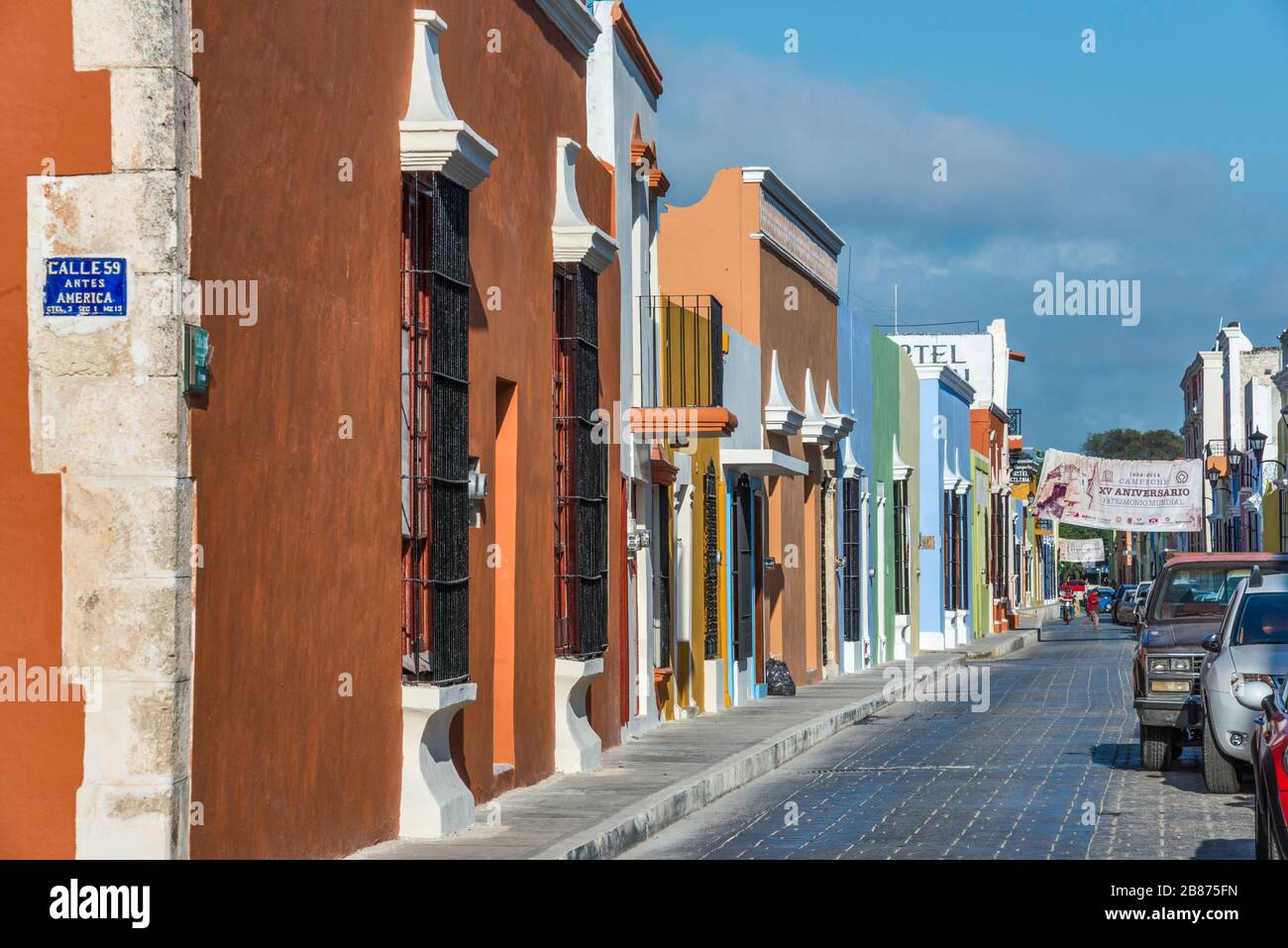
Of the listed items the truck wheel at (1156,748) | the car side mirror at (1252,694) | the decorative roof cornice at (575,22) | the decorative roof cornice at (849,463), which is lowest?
the truck wheel at (1156,748)

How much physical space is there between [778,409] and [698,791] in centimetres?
1276

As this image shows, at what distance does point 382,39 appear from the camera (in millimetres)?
10812

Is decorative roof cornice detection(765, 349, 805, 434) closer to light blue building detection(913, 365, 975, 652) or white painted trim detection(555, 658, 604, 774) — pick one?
white painted trim detection(555, 658, 604, 774)

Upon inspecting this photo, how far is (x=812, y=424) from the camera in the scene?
2931 centimetres

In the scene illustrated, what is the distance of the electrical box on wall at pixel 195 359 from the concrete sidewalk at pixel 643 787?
331cm

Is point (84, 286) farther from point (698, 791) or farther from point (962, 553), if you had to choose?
point (962, 553)

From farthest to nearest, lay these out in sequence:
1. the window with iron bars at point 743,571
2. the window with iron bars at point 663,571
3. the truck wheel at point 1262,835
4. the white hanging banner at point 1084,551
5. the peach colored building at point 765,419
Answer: the white hanging banner at point 1084,551 < the window with iron bars at point 743,571 < the peach colored building at point 765,419 < the window with iron bars at point 663,571 < the truck wheel at point 1262,835

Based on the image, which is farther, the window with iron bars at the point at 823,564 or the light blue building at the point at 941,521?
the light blue building at the point at 941,521

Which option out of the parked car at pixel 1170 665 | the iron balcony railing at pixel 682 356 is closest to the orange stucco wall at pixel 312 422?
the parked car at pixel 1170 665

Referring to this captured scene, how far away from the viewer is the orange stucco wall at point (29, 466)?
7.73m

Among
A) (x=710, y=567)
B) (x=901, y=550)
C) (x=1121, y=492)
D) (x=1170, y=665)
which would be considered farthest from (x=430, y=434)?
(x=1121, y=492)

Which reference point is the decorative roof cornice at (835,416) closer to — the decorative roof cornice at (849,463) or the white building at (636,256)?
the decorative roof cornice at (849,463)

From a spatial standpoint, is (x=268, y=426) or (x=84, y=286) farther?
(x=268, y=426)

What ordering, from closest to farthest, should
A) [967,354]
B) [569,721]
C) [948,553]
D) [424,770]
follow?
1. [424,770]
2. [569,721]
3. [948,553]
4. [967,354]
